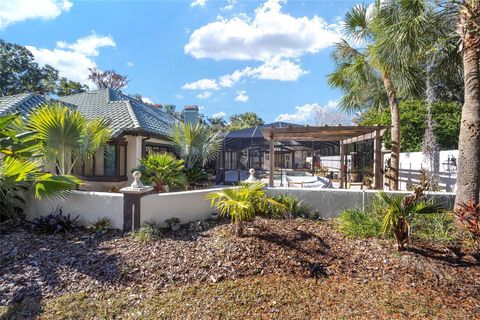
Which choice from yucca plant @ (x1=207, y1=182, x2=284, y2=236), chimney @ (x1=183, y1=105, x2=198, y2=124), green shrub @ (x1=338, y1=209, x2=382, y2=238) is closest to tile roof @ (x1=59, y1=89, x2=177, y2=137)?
chimney @ (x1=183, y1=105, x2=198, y2=124)

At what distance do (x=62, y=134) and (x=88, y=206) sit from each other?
1.88m

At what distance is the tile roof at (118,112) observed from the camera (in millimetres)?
11039

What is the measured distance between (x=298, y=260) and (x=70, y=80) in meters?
32.8

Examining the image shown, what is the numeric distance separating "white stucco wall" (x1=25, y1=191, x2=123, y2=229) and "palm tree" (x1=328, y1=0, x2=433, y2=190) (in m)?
7.87

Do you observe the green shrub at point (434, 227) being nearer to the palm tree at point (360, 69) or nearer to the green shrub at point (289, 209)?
the green shrub at point (289, 209)

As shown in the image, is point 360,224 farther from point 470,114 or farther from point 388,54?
point 388,54

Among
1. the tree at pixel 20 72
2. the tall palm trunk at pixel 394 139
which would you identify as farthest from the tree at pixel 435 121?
the tree at pixel 20 72

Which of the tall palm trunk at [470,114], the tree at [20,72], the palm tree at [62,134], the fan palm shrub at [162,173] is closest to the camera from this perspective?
the tall palm trunk at [470,114]

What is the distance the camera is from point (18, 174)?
520cm

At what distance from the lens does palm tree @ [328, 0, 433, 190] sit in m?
6.99

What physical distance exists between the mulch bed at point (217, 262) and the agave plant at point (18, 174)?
1.20 metres

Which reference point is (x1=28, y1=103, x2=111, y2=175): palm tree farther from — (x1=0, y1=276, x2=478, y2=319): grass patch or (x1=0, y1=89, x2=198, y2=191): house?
(x1=0, y1=276, x2=478, y2=319): grass patch

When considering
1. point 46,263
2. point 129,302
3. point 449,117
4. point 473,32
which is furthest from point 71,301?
point 449,117

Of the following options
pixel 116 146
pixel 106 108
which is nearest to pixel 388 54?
pixel 116 146
